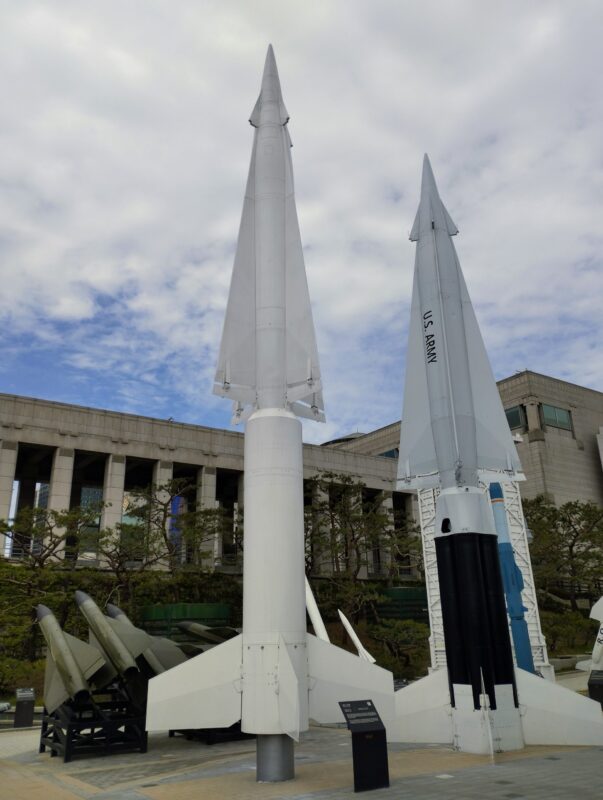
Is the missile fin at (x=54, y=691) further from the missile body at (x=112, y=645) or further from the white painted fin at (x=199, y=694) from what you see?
the white painted fin at (x=199, y=694)

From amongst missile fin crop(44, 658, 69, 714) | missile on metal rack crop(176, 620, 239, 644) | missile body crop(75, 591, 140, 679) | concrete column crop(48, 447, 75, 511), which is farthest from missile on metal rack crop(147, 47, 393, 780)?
concrete column crop(48, 447, 75, 511)

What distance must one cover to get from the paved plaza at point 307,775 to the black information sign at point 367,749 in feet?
0.83

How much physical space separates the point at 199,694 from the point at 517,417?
5448 centimetres

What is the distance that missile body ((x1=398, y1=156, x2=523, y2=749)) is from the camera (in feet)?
43.0

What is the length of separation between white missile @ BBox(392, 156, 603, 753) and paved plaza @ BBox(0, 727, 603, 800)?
63cm

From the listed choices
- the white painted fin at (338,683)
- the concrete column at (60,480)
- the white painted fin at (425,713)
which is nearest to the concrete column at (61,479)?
the concrete column at (60,480)

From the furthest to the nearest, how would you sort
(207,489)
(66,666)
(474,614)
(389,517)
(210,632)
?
(389,517), (207,489), (210,632), (66,666), (474,614)

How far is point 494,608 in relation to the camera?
13.5 m

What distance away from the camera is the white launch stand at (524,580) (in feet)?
89.4

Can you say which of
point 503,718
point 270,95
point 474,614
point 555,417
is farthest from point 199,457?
point 555,417

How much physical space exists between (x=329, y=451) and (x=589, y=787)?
125 feet

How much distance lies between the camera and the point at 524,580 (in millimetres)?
27469

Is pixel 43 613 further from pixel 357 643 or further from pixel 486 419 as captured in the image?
pixel 486 419

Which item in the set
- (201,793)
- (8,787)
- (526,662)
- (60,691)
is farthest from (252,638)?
(526,662)
